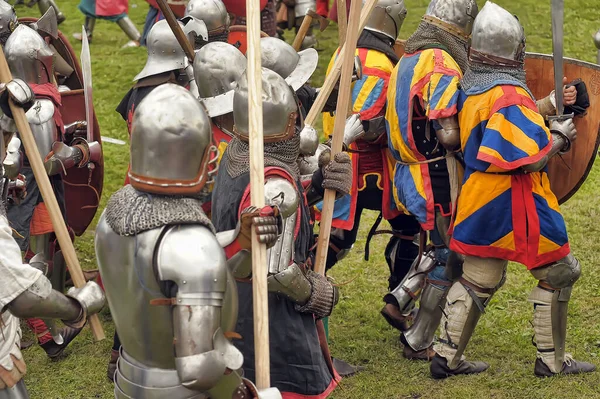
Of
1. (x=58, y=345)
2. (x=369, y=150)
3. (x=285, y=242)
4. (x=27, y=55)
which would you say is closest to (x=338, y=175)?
(x=285, y=242)

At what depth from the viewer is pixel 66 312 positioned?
364cm

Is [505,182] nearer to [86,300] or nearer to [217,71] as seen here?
[217,71]

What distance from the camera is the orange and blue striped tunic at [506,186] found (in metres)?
5.00

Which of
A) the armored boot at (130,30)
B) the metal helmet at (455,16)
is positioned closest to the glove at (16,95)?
the metal helmet at (455,16)

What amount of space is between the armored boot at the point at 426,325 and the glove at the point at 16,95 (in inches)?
100

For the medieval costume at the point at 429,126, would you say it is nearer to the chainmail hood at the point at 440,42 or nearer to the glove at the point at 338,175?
the chainmail hood at the point at 440,42

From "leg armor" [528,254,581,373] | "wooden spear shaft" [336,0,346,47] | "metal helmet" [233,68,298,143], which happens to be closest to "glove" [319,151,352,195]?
"metal helmet" [233,68,298,143]

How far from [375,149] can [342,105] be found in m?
1.92

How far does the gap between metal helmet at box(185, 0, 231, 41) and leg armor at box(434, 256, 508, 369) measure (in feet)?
7.52

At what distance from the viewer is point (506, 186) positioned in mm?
5176

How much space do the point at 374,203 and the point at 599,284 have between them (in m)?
1.89

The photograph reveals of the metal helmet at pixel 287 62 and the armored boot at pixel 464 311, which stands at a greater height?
the metal helmet at pixel 287 62

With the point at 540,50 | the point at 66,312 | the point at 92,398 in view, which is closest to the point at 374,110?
the point at 92,398

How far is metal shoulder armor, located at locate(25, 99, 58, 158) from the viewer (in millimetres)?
5785
